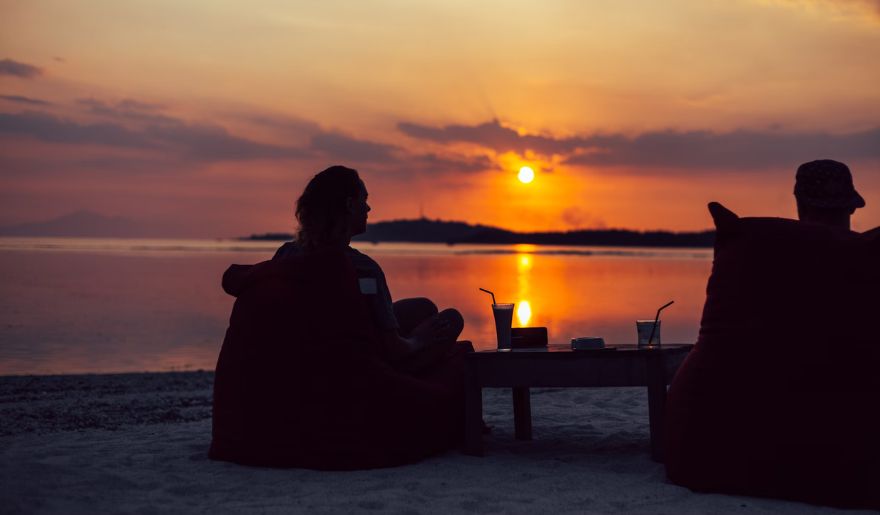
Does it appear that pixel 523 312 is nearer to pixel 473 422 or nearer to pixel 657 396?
pixel 473 422

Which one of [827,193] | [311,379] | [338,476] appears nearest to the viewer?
[827,193]

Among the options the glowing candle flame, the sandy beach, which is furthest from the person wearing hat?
the glowing candle flame

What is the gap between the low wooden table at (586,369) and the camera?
464 cm

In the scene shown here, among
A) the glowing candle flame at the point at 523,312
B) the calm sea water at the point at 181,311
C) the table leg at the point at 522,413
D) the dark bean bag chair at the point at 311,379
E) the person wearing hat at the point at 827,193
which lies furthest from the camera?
the glowing candle flame at the point at 523,312

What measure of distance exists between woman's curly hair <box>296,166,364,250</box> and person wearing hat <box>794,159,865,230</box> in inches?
80.7

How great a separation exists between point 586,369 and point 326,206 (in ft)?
4.88

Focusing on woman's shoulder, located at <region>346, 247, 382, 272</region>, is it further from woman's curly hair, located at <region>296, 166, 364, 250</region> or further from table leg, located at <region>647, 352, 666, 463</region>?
table leg, located at <region>647, 352, 666, 463</region>

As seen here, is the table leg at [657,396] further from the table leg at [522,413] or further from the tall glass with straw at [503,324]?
the table leg at [522,413]

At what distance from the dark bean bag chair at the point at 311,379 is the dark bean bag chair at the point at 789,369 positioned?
1.46 metres

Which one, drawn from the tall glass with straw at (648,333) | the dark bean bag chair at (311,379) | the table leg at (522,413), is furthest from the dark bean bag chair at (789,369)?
the table leg at (522,413)

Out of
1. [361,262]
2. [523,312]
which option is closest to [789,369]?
[361,262]

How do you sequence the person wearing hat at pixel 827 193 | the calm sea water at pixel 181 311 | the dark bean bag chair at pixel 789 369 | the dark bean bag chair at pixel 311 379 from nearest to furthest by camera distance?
the dark bean bag chair at pixel 789 369, the person wearing hat at pixel 827 193, the dark bean bag chair at pixel 311 379, the calm sea water at pixel 181 311

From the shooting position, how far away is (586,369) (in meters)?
4.66

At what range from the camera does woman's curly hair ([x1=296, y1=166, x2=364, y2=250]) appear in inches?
181
